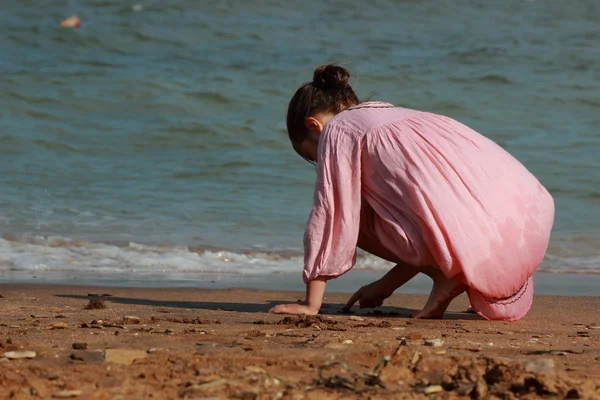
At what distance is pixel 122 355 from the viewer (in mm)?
2246

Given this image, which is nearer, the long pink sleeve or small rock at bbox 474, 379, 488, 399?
small rock at bbox 474, 379, 488, 399

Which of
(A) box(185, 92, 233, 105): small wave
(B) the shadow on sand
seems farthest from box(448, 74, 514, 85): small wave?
(B) the shadow on sand

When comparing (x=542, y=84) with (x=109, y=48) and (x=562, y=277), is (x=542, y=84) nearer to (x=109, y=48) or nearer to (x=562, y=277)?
(x=109, y=48)

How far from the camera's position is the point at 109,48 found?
12.0m

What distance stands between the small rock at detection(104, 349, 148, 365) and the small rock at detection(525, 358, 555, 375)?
889 millimetres

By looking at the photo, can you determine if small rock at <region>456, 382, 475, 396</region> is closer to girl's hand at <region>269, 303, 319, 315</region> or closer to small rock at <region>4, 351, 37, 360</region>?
small rock at <region>4, 351, 37, 360</region>

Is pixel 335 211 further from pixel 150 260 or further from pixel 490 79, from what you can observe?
pixel 490 79

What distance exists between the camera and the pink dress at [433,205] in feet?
10.4

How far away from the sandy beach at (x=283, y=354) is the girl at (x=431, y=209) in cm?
14

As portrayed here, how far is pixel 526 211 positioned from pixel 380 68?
8.28 metres

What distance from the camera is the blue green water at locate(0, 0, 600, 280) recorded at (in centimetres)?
551

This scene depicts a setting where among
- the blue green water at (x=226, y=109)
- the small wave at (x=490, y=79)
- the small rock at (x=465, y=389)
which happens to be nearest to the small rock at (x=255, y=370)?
the small rock at (x=465, y=389)

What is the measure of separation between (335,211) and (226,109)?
6.56m

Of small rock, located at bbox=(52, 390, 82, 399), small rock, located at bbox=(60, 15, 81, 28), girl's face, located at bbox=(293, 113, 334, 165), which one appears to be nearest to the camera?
small rock, located at bbox=(52, 390, 82, 399)
